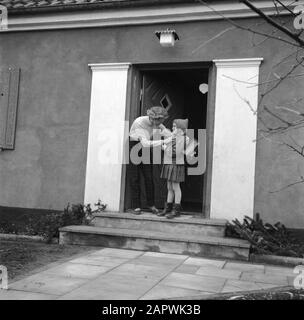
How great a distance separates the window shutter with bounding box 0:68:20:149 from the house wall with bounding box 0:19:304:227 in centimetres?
11

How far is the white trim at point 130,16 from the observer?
7348 millimetres

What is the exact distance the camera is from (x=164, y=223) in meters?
7.21

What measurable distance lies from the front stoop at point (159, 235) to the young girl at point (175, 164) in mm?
294

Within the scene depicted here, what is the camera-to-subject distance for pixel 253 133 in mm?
7227

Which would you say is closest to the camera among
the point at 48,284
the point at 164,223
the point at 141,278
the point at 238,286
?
the point at 48,284

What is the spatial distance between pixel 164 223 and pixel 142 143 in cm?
150

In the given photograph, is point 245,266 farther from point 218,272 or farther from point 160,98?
point 160,98

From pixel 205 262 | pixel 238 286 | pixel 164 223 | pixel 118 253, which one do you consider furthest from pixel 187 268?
pixel 164 223

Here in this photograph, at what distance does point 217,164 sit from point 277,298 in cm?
383

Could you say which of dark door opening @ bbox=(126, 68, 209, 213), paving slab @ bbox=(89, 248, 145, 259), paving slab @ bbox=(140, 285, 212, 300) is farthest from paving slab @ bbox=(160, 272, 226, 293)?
dark door opening @ bbox=(126, 68, 209, 213)

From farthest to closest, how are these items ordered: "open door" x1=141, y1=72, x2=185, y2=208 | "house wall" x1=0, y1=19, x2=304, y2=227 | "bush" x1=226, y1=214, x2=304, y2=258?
"open door" x1=141, y1=72, x2=185, y2=208, "house wall" x1=0, y1=19, x2=304, y2=227, "bush" x1=226, y1=214, x2=304, y2=258

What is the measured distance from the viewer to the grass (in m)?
5.28

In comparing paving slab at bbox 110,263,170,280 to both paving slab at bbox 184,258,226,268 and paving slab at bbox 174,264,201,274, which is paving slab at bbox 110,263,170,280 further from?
paving slab at bbox 184,258,226,268
